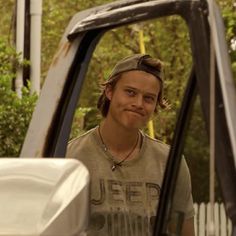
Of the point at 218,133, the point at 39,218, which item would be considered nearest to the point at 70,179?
the point at 39,218

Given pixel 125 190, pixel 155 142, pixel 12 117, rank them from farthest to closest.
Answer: pixel 12 117 < pixel 155 142 < pixel 125 190

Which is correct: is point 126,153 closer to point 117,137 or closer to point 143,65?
point 117,137

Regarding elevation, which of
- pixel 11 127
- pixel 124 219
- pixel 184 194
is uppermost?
pixel 184 194

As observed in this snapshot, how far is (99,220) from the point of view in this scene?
319 cm

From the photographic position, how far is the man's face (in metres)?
3.29

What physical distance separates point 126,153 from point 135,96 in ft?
0.89

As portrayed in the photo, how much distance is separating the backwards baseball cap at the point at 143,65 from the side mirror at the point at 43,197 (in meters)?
1.06

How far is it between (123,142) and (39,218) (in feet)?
4.46

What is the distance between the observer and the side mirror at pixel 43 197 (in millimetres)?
2139

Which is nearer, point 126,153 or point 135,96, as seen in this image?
point 135,96

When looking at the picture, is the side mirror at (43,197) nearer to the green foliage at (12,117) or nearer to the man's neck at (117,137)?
the man's neck at (117,137)

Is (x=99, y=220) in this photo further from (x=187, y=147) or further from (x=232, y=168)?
(x=232, y=168)

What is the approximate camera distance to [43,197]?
7.29 feet

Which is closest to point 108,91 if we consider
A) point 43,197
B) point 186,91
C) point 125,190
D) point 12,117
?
point 125,190
